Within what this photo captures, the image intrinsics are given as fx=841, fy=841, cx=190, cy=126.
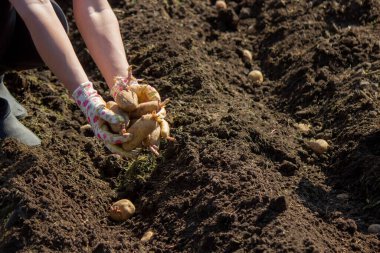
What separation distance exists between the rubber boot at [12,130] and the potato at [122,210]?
0.61 m

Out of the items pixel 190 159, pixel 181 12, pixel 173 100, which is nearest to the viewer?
pixel 190 159

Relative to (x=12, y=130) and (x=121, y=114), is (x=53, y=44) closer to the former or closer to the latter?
(x=121, y=114)

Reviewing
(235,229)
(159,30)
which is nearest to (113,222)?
(235,229)

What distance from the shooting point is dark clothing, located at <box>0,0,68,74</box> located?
4.14 m

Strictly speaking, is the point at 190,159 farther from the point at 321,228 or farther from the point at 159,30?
the point at 159,30

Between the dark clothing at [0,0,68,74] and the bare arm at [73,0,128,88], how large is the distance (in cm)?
58

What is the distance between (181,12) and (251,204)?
2.41 metres

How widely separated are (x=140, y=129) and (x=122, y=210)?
67 centimetres

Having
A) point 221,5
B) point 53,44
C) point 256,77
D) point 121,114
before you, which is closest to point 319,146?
point 256,77

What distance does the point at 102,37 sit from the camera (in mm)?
3531

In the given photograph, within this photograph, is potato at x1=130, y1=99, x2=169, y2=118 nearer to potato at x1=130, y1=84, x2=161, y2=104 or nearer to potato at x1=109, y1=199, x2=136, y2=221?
potato at x1=130, y1=84, x2=161, y2=104

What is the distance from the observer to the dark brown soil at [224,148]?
3.43 m

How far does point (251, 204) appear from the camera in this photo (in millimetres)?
3467

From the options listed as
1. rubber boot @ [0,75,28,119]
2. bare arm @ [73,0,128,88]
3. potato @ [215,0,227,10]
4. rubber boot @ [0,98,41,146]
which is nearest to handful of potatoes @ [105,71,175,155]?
bare arm @ [73,0,128,88]
